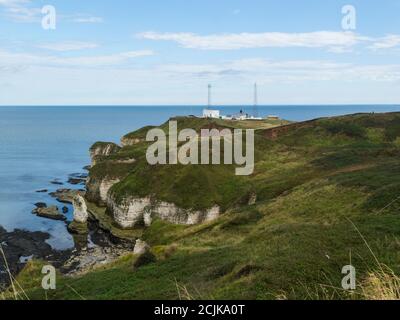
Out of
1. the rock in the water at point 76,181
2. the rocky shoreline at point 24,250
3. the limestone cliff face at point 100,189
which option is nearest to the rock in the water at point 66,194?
the limestone cliff face at point 100,189

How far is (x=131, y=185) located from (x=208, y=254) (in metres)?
46.4

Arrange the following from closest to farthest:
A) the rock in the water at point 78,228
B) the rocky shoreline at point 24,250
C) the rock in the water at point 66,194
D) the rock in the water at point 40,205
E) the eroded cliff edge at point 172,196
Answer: the rocky shoreline at point 24,250 → the eroded cliff edge at point 172,196 → the rock in the water at point 78,228 → the rock in the water at point 40,205 → the rock in the water at point 66,194

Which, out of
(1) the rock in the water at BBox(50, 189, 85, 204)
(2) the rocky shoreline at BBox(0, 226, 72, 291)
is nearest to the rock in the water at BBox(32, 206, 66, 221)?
(1) the rock in the water at BBox(50, 189, 85, 204)

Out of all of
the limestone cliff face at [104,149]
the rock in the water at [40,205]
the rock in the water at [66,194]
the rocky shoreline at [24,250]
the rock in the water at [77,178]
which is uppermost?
the limestone cliff face at [104,149]

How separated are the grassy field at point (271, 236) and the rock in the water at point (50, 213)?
40.9 ft

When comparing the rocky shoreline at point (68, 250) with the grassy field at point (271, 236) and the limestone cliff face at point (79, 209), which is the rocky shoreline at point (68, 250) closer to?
the limestone cliff face at point (79, 209)

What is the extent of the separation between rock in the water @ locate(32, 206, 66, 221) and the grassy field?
40.9ft

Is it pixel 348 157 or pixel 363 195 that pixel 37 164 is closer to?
pixel 348 157

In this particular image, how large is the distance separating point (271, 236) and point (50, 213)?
6049 cm

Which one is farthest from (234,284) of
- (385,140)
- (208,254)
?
(385,140)

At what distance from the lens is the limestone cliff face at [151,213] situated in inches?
2431
